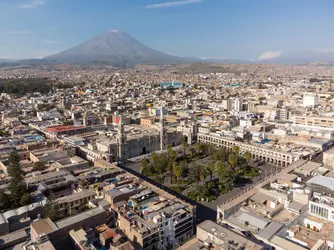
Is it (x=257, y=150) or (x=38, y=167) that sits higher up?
(x=38, y=167)

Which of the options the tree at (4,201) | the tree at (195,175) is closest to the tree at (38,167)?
the tree at (4,201)

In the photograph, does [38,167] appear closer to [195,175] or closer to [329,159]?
[195,175]

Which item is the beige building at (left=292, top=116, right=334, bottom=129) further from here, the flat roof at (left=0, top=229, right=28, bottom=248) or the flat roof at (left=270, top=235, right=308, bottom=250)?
the flat roof at (left=0, top=229, right=28, bottom=248)

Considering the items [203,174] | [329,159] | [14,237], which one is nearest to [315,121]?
[329,159]

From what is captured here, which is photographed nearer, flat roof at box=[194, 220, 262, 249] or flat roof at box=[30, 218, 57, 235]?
flat roof at box=[194, 220, 262, 249]

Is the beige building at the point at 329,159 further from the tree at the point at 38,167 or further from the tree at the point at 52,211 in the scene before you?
the tree at the point at 38,167

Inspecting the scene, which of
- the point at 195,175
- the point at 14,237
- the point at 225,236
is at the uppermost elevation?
the point at 225,236

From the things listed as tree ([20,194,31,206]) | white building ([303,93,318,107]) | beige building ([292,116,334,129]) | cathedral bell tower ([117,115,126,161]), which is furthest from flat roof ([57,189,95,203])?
white building ([303,93,318,107])

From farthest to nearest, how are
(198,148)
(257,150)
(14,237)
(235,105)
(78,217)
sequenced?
(235,105) < (198,148) < (257,150) < (78,217) < (14,237)
